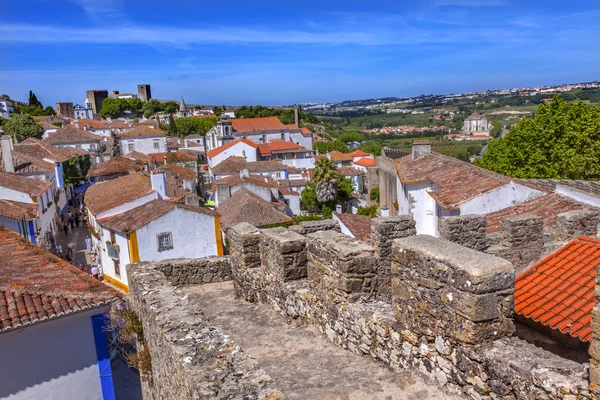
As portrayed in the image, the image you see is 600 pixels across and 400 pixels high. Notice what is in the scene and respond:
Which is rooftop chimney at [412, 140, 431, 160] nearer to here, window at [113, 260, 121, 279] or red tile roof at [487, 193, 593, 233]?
red tile roof at [487, 193, 593, 233]

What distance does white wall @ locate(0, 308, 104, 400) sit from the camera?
717 centimetres

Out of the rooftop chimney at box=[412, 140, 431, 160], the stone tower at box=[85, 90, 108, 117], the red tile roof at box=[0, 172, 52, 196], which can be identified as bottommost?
the red tile roof at box=[0, 172, 52, 196]

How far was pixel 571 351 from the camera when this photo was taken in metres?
4.67

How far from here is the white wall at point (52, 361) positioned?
23.5ft

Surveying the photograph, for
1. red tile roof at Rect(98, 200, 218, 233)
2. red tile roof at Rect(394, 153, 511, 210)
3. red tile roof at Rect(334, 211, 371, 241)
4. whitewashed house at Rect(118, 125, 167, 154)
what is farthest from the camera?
whitewashed house at Rect(118, 125, 167, 154)

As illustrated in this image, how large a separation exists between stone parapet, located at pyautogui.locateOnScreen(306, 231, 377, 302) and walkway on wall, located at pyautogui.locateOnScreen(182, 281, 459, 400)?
59cm

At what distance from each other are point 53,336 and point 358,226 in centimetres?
1284

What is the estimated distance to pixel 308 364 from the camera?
4879mm

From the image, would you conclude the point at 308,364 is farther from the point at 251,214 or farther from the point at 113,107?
the point at 113,107

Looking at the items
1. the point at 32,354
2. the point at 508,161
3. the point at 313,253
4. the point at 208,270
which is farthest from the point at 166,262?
the point at 508,161

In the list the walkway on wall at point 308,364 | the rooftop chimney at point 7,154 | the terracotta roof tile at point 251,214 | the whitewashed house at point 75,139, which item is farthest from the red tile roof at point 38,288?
the whitewashed house at point 75,139

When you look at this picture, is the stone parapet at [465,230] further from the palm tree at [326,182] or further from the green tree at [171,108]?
the green tree at [171,108]

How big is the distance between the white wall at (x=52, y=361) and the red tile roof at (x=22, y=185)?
64.9ft

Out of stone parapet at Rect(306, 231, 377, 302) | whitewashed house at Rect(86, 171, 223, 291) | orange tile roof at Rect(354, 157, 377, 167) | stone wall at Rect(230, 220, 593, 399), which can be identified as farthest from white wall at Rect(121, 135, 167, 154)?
stone wall at Rect(230, 220, 593, 399)
